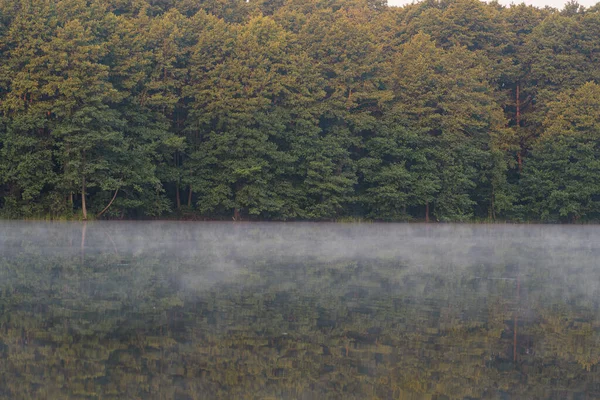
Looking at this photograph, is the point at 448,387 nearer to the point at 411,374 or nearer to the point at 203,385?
the point at 411,374

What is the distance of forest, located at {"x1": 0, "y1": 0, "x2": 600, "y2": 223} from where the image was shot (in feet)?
126

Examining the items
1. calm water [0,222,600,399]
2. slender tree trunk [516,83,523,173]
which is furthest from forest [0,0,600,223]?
calm water [0,222,600,399]

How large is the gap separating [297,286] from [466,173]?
35757 mm

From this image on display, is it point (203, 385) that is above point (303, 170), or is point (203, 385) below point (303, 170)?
below

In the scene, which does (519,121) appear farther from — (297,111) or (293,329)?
(293,329)

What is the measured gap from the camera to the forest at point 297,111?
3828cm

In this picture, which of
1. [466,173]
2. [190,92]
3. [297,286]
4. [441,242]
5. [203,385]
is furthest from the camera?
[466,173]

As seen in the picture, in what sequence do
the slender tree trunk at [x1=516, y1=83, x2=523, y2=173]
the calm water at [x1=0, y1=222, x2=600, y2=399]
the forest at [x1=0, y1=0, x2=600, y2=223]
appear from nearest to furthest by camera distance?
the calm water at [x1=0, y1=222, x2=600, y2=399]
the forest at [x1=0, y1=0, x2=600, y2=223]
the slender tree trunk at [x1=516, y1=83, x2=523, y2=173]

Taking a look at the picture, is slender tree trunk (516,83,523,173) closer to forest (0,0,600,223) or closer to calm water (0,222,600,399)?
forest (0,0,600,223)

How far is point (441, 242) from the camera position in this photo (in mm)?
25406

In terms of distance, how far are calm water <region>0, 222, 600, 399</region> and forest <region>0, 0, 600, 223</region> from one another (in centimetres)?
2279

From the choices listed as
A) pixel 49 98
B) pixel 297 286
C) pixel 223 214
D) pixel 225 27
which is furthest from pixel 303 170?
pixel 297 286

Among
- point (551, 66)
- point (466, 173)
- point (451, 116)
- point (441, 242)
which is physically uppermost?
point (551, 66)

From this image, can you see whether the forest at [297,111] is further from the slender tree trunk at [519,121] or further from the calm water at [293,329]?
the calm water at [293,329]
